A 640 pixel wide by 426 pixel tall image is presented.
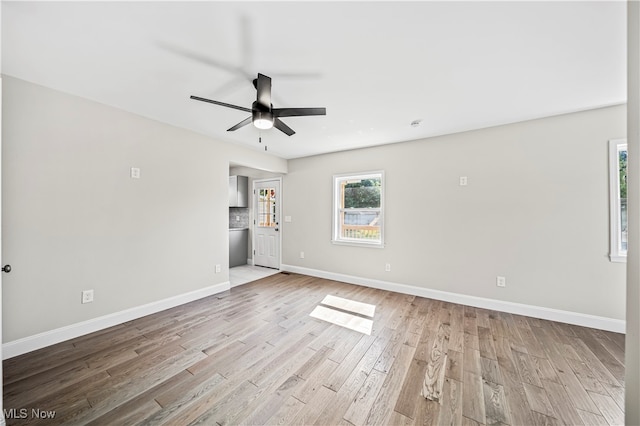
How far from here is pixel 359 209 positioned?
176 inches

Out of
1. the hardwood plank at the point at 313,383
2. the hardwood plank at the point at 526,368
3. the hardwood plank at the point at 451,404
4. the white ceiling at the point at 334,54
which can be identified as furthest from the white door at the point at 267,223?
the hardwood plank at the point at 526,368

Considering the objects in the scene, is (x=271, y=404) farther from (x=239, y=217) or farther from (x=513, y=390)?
(x=239, y=217)

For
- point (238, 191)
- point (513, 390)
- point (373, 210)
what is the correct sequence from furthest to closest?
point (238, 191) → point (373, 210) → point (513, 390)

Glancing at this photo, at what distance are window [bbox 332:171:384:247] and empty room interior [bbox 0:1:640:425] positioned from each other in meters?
0.10

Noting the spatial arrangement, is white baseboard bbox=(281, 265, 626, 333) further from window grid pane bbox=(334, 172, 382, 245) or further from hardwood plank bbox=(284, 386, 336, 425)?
hardwood plank bbox=(284, 386, 336, 425)

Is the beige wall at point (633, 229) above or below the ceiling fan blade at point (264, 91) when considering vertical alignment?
below

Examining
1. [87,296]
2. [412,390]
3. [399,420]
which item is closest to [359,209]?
[412,390]

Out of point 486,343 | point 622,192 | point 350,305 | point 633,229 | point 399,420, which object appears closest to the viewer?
point 633,229

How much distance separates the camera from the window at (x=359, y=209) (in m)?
4.27

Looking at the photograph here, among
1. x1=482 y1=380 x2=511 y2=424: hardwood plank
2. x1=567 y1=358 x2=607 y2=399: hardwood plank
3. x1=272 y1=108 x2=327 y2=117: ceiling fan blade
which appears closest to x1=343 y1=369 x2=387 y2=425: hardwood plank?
x1=482 y1=380 x2=511 y2=424: hardwood plank

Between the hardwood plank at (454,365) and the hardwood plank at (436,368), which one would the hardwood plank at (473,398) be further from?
the hardwood plank at (436,368)

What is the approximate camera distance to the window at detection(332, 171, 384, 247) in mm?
4273

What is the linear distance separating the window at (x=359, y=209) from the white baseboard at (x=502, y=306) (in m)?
0.70

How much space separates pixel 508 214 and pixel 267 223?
179 inches
